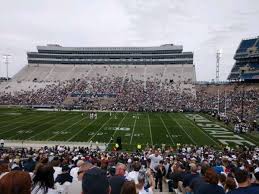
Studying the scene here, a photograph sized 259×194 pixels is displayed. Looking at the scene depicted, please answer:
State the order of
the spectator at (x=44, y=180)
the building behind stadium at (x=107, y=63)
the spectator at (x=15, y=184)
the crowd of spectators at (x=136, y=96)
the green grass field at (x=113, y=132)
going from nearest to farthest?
the spectator at (x=15, y=184)
the spectator at (x=44, y=180)
the green grass field at (x=113, y=132)
the crowd of spectators at (x=136, y=96)
the building behind stadium at (x=107, y=63)

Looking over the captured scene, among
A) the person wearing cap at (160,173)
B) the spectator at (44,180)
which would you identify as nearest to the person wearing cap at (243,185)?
the spectator at (44,180)

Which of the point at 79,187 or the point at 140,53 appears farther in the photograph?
the point at 140,53

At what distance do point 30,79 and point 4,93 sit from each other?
1581 centimetres

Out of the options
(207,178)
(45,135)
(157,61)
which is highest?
(157,61)

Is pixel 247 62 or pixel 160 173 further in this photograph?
pixel 247 62

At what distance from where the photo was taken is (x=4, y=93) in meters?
81.0

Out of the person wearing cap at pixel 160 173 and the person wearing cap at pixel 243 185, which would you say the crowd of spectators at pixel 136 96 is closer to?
the person wearing cap at pixel 160 173

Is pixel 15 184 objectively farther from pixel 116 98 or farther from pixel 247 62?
pixel 247 62

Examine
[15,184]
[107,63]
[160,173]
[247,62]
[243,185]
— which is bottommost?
[160,173]

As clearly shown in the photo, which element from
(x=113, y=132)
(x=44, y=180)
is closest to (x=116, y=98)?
(x=113, y=132)

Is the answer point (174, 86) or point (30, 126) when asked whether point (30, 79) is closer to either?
point (174, 86)

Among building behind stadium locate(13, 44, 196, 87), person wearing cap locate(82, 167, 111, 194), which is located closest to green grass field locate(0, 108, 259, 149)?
person wearing cap locate(82, 167, 111, 194)

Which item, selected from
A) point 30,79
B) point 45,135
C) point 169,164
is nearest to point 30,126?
point 45,135

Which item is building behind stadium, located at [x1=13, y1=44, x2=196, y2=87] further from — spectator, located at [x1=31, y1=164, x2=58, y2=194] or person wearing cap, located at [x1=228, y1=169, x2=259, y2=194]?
person wearing cap, located at [x1=228, y1=169, x2=259, y2=194]
